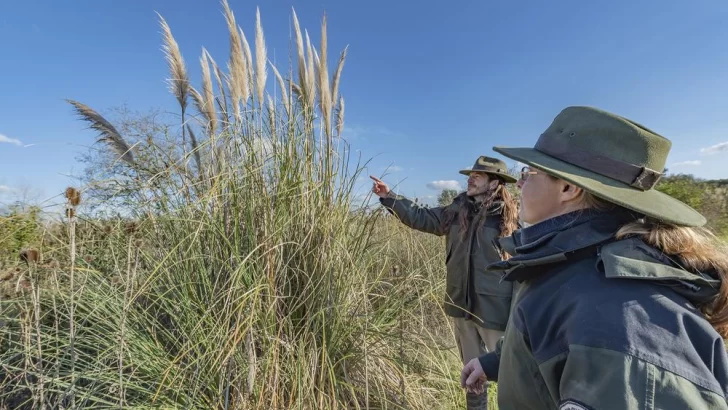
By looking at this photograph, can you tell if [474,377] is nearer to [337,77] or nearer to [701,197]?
[337,77]

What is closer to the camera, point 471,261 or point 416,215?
point 471,261

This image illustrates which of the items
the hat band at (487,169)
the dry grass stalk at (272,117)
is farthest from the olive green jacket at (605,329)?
the hat band at (487,169)

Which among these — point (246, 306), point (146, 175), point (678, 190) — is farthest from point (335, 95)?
point (678, 190)

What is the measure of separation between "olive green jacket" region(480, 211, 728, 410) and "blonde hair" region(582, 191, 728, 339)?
0.07 ft

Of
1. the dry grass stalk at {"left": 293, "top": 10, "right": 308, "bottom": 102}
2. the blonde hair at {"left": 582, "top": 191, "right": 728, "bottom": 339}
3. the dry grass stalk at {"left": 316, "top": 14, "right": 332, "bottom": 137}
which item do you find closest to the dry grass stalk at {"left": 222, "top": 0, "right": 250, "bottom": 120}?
the dry grass stalk at {"left": 293, "top": 10, "right": 308, "bottom": 102}

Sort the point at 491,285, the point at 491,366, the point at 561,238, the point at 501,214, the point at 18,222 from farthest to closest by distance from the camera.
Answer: the point at 501,214 → the point at 491,285 → the point at 18,222 → the point at 491,366 → the point at 561,238

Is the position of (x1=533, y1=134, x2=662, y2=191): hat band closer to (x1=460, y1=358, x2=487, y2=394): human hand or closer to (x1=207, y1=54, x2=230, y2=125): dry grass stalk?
(x1=460, y1=358, x2=487, y2=394): human hand

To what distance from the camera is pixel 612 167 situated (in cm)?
96

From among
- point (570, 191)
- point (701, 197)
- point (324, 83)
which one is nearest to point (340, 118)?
point (324, 83)

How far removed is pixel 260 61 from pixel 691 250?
2157mm

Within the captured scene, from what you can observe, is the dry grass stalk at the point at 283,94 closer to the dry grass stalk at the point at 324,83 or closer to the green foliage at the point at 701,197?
the dry grass stalk at the point at 324,83

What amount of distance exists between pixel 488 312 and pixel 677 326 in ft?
6.46

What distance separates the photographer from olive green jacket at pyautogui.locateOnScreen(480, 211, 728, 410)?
2.18 ft

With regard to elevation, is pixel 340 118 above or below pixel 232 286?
above
